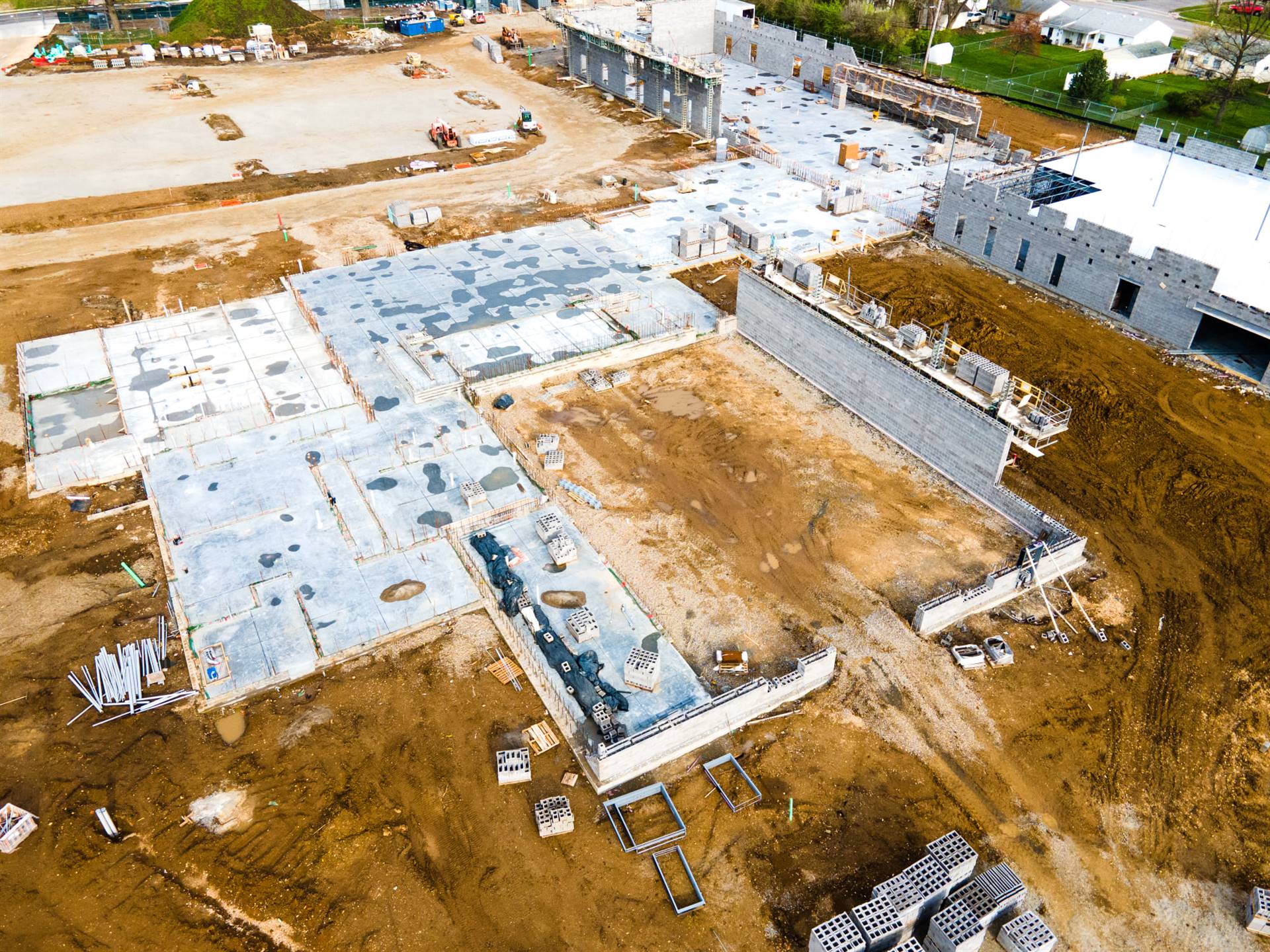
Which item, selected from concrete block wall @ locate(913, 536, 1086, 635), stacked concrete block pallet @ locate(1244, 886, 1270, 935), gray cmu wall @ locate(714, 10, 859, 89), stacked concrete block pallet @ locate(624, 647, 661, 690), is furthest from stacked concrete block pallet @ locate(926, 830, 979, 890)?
gray cmu wall @ locate(714, 10, 859, 89)

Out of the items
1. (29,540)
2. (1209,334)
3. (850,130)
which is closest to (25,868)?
(29,540)

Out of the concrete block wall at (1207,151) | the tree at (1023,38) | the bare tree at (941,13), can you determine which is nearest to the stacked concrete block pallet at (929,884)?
the concrete block wall at (1207,151)

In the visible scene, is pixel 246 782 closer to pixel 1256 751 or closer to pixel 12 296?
pixel 1256 751

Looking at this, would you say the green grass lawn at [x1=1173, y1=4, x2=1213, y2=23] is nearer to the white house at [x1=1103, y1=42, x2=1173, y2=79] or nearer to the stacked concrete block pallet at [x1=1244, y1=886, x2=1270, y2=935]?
the white house at [x1=1103, y1=42, x2=1173, y2=79]

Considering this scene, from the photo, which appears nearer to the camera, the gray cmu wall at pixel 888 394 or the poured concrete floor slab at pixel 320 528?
the poured concrete floor slab at pixel 320 528

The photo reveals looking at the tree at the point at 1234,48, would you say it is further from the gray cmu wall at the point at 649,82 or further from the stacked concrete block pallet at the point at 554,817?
the stacked concrete block pallet at the point at 554,817

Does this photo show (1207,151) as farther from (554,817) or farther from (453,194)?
(554,817)

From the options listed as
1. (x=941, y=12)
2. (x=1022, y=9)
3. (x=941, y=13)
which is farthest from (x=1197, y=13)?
(x=941, y=12)
